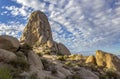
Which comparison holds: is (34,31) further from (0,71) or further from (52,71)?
(0,71)


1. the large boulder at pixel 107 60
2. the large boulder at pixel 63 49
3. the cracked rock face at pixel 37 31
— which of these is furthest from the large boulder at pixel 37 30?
the large boulder at pixel 107 60

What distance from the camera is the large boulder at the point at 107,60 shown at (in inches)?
1409

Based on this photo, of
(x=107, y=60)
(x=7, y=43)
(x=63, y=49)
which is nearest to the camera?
(x=7, y=43)

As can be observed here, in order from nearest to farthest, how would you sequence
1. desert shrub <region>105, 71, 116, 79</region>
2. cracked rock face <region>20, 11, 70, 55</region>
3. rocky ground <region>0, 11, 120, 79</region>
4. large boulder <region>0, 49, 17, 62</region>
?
1. rocky ground <region>0, 11, 120, 79</region>
2. large boulder <region>0, 49, 17, 62</region>
3. desert shrub <region>105, 71, 116, 79</region>
4. cracked rock face <region>20, 11, 70, 55</region>

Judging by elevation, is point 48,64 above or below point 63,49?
below

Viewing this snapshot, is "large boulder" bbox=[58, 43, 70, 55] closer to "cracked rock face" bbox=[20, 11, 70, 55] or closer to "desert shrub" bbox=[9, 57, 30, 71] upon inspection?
"cracked rock face" bbox=[20, 11, 70, 55]

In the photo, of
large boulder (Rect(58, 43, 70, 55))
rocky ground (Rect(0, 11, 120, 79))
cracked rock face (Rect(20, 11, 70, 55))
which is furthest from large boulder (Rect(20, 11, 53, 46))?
large boulder (Rect(58, 43, 70, 55))

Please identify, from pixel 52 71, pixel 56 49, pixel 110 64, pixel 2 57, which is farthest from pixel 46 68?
pixel 56 49

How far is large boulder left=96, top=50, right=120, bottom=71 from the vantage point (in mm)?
35781

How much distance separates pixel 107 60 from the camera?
36.8 meters

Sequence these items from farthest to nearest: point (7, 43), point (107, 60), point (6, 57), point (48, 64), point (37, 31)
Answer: point (37, 31)
point (107, 60)
point (48, 64)
point (7, 43)
point (6, 57)

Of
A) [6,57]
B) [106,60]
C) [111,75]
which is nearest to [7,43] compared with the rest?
[6,57]

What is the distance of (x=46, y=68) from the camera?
22078 mm

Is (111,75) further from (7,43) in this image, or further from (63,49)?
(63,49)
